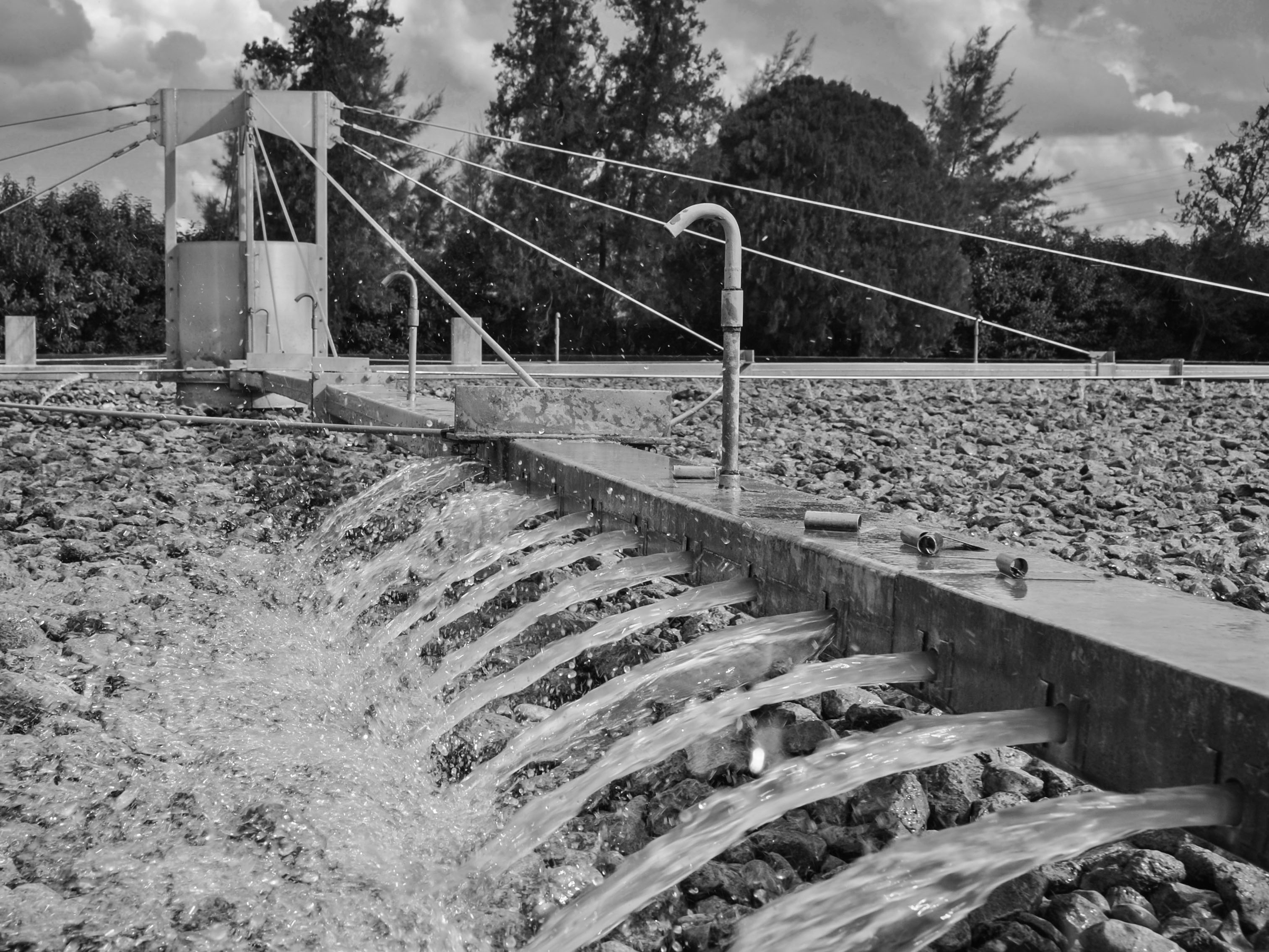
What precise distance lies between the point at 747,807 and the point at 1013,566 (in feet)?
2.54

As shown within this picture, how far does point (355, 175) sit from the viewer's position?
103 ft

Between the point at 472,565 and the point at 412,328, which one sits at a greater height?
the point at 412,328

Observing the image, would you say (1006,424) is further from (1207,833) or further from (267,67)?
(267,67)

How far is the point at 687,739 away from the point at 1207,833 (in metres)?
1.41

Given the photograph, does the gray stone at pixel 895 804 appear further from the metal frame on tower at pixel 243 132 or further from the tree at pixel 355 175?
the tree at pixel 355 175

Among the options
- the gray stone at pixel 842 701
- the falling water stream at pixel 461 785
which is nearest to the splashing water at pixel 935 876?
the falling water stream at pixel 461 785

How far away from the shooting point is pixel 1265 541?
19.9 feet

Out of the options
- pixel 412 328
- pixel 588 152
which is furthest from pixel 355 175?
pixel 412 328

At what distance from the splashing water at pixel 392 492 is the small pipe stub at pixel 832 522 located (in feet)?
10.3

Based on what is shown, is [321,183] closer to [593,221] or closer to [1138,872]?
[1138,872]

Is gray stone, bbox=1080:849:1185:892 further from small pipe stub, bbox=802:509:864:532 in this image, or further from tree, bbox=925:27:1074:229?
tree, bbox=925:27:1074:229

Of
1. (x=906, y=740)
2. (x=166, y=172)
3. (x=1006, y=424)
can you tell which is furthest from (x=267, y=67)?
(x=906, y=740)

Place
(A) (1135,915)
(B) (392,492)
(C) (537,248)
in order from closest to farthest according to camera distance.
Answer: (A) (1135,915), (B) (392,492), (C) (537,248)

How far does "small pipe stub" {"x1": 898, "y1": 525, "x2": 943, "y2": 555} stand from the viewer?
3.24m
